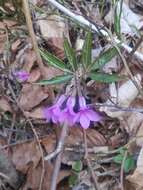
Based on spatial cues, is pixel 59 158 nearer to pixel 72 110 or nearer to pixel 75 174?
pixel 75 174

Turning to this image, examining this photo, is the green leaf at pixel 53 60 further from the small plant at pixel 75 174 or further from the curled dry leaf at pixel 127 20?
the curled dry leaf at pixel 127 20

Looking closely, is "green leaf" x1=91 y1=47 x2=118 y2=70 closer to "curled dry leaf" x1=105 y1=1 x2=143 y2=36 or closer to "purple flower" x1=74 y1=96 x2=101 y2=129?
"purple flower" x1=74 y1=96 x2=101 y2=129

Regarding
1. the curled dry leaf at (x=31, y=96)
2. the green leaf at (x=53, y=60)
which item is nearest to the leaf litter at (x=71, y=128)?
the curled dry leaf at (x=31, y=96)

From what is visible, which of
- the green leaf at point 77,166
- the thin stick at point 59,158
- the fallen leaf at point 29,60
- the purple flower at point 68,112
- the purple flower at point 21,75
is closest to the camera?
the purple flower at point 68,112

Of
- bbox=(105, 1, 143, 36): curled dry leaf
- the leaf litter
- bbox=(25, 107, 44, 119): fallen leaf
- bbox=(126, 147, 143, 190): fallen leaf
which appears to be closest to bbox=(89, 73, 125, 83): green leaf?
the leaf litter

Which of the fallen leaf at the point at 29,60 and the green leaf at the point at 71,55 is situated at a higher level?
the green leaf at the point at 71,55

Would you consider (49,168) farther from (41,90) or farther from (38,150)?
(41,90)
